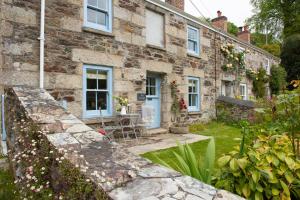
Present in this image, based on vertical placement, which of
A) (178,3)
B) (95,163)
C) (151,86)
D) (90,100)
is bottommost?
(95,163)

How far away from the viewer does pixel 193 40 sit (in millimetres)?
12469

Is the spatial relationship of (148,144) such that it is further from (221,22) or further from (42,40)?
(221,22)

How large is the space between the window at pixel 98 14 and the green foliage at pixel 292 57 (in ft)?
64.2

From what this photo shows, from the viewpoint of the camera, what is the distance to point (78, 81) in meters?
7.53

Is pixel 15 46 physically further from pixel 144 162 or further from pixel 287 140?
pixel 287 140

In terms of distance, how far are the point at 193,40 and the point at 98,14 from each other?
5.54m

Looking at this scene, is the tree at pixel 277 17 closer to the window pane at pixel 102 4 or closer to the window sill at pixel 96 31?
the window pane at pixel 102 4

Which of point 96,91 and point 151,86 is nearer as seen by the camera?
point 96,91

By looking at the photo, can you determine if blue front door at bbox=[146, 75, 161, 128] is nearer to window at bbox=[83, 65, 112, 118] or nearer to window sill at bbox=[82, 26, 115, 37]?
window at bbox=[83, 65, 112, 118]

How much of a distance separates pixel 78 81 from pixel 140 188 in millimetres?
5835

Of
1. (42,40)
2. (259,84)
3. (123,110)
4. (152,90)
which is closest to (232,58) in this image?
(259,84)

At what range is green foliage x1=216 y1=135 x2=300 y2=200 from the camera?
2.49m

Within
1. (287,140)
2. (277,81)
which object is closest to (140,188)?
(287,140)

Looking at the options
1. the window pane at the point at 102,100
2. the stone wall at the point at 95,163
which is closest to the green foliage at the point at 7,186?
the stone wall at the point at 95,163
